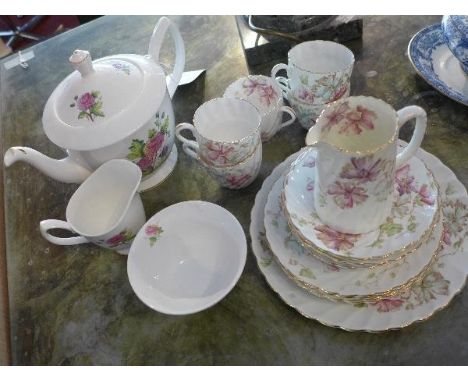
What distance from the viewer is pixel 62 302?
61 centimetres

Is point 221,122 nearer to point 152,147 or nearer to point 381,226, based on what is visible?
point 152,147

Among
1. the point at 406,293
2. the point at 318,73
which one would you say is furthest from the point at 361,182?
the point at 318,73

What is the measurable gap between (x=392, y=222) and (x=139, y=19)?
83 cm

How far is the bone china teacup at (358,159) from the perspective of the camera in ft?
1.45

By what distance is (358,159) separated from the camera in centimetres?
43

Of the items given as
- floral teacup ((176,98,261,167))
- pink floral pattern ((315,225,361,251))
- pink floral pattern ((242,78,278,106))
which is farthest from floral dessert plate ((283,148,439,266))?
pink floral pattern ((242,78,278,106))

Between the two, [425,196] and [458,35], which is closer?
[425,196]

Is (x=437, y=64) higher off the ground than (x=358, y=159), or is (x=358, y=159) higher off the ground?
(x=358, y=159)

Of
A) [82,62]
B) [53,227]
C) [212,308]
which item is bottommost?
[212,308]

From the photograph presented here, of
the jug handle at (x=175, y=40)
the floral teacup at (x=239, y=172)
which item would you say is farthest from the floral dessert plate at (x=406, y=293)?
the jug handle at (x=175, y=40)

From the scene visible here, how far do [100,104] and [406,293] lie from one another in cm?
46

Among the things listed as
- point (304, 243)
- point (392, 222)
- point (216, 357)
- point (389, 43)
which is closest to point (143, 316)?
point (216, 357)

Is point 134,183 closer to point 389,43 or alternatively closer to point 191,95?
point 191,95

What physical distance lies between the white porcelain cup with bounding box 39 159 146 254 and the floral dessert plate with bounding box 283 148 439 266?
0.21m
